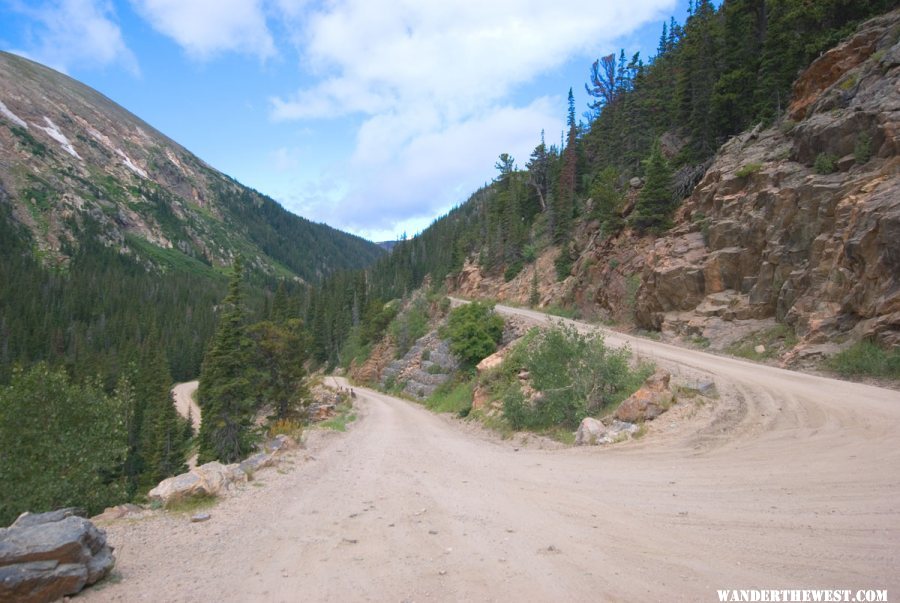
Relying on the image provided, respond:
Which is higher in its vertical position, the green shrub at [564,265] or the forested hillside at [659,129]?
the forested hillside at [659,129]

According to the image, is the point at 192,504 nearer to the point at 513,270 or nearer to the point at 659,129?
the point at 659,129

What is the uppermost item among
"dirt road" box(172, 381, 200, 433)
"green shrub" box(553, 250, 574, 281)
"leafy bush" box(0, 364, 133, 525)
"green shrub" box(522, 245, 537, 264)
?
"green shrub" box(522, 245, 537, 264)

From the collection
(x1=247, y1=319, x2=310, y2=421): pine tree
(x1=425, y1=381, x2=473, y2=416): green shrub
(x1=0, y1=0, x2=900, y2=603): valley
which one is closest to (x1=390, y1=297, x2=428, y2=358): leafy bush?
(x1=0, y1=0, x2=900, y2=603): valley

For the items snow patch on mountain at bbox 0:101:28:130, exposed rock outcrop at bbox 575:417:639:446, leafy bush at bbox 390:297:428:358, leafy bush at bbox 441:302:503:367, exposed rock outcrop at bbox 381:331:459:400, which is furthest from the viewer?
snow patch on mountain at bbox 0:101:28:130

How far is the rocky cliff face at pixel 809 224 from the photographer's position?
13688 mm

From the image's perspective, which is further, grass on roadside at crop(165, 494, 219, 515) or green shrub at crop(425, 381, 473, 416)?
green shrub at crop(425, 381, 473, 416)

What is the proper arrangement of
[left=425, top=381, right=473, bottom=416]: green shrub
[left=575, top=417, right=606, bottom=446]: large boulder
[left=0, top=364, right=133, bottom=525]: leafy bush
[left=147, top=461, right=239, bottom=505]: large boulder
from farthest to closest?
[left=425, top=381, right=473, bottom=416]: green shrub → [left=0, top=364, right=133, bottom=525]: leafy bush → [left=575, top=417, right=606, bottom=446]: large boulder → [left=147, top=461, right=239, bottom=505]: large boulder

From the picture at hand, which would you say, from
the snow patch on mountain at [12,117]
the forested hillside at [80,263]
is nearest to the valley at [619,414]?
the forested hillside at [80,263]

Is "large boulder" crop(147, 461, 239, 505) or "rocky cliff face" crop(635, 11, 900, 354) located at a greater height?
"rocky cliff face" crop(635, 11, 900, 354)

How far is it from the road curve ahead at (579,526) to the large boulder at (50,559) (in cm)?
29

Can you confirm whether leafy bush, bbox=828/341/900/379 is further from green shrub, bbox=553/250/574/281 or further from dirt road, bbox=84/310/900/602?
green shrub, bbox=553/250/574/281

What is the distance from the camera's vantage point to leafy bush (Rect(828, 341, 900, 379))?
37.5 feet

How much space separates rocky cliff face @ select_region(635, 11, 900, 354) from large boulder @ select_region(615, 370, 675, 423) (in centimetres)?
658

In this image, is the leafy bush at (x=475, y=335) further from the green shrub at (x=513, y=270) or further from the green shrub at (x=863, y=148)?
the green shrub at (x=513, y=270)
